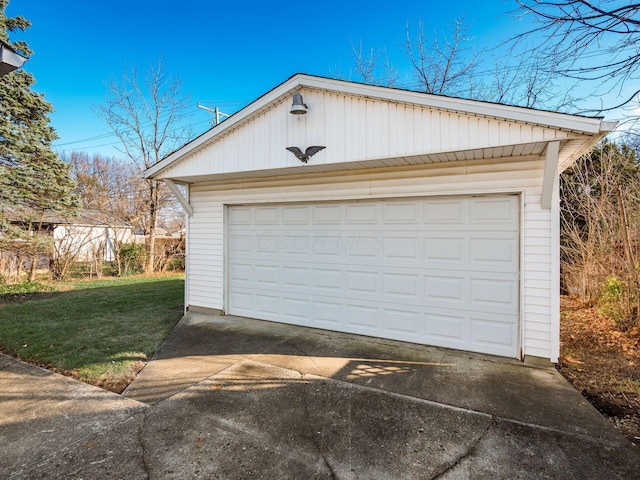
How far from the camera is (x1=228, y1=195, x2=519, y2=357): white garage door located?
4461 mm

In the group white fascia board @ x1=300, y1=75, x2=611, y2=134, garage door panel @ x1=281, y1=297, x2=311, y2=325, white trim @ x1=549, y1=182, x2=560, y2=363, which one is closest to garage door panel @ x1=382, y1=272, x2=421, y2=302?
garage door panel @ x1=281, y1=297, x2=311, y2=325

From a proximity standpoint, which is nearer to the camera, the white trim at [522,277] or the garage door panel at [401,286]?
the white trim at [522,277]

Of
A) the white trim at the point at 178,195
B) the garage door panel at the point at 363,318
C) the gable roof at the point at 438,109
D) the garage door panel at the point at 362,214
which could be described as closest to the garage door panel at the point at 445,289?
the garage door panel at the point at 363,318

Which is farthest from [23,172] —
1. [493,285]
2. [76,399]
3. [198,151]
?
[493,285]

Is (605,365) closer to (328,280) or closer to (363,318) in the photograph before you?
(363,318)

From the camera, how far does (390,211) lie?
5113 millimetres

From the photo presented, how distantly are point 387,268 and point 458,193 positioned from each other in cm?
147

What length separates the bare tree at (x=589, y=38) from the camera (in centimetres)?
300

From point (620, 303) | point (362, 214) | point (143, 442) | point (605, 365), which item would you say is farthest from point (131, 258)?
point (620, 303)

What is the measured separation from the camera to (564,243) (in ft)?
26.5

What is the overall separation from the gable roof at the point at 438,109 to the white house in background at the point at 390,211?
2 cm

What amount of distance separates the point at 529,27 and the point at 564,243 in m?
6.56

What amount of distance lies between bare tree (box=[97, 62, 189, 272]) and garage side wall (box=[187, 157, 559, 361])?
10104 millimetres

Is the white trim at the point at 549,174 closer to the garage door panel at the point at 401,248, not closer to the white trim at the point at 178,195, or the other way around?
the garage door panel at the point at 401,248
